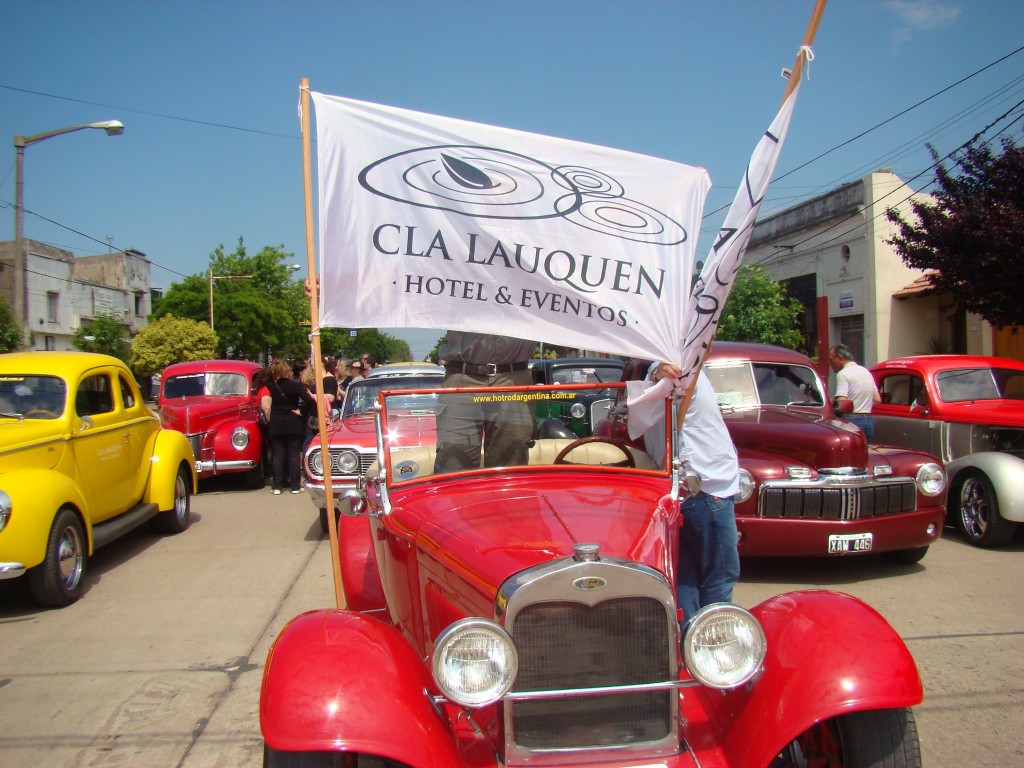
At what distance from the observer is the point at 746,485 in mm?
5406

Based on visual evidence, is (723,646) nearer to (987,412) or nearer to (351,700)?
(351,700)

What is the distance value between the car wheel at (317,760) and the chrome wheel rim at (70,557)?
13.1 feet

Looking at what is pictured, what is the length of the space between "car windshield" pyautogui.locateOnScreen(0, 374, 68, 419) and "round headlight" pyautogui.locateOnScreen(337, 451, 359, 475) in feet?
7.69

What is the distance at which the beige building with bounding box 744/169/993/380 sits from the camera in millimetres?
17250

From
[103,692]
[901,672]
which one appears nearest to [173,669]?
[103,692]

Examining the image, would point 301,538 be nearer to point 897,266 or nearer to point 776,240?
point 897,266

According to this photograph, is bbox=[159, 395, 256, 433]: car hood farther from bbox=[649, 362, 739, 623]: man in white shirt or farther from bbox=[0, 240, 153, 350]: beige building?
bbox=[0, 240, 153, 350]: beige building

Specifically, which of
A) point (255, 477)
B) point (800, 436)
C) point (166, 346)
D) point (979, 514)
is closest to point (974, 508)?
point (979, 514)

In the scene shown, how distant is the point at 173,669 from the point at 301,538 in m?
3.24

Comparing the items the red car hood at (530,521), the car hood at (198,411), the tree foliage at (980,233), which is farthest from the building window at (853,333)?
the red car hood at (530,521)

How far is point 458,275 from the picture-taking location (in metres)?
3.25

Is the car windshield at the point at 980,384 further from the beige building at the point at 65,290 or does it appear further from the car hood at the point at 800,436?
the beige building at the point at 65,290

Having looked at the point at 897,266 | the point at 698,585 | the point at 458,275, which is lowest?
the point at 698,585

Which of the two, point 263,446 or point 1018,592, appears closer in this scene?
point 1018,592
